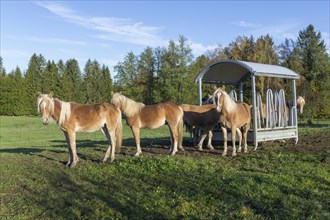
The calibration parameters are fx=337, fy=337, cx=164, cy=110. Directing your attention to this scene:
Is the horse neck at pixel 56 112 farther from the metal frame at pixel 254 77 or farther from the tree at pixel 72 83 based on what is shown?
the tree at pixel 72 83

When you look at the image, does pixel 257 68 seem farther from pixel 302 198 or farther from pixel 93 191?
pixel 93 191

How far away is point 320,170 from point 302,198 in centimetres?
242

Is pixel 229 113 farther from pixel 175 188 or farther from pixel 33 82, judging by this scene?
pixel 33 82

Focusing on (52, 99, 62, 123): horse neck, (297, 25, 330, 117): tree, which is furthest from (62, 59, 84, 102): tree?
(52, 99, 62, 123): horse neck

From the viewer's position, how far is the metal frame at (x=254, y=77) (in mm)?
12531

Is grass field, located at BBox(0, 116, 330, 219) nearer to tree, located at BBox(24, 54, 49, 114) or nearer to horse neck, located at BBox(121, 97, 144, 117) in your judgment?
horse neck, located at BBox(121, 97, 144, 117)

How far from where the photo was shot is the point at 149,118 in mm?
11930

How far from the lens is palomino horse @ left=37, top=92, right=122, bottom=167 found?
33.4 feet

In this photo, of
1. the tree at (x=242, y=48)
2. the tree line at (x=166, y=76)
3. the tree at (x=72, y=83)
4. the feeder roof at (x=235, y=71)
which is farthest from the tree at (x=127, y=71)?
the feeder roof at (x=235, y=71)

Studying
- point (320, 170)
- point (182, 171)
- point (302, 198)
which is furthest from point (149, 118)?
point (302, 198)

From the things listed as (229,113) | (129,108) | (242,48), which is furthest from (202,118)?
(242,48)

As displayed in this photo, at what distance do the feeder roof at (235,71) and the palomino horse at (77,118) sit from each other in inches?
188

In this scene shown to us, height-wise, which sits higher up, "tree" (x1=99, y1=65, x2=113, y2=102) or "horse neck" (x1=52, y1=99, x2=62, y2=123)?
"tree" (x1=99, y1=65, x2=113, y2=102)

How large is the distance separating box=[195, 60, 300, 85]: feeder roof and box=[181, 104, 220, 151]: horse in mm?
1653
